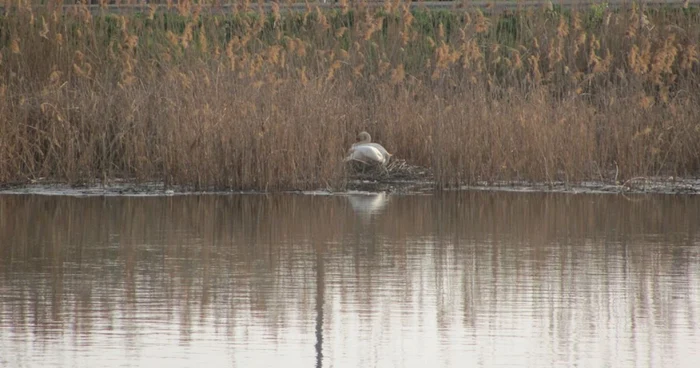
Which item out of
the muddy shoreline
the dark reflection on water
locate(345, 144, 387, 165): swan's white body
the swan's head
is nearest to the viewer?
the dark reflection on water

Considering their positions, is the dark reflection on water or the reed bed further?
the reed bed

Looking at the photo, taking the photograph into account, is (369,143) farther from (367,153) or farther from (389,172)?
(389,172)

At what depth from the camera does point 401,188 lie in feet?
50.2

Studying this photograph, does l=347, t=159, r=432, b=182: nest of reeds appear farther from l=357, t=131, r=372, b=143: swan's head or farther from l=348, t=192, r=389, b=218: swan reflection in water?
l=348, t=192, r=389, b=218: swan reflection in water

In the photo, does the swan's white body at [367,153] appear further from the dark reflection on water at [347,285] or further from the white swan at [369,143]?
the dark reflection on water at [347,285]

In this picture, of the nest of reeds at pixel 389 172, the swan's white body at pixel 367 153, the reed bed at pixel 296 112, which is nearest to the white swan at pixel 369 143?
the swan's white body at pixel 367 153

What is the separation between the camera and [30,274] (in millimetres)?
8969

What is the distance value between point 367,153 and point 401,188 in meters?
0.57

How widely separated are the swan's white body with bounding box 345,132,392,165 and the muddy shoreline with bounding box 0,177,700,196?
0.28 meters

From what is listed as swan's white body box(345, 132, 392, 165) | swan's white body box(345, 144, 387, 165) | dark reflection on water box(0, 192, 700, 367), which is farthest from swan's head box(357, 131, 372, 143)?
dark reflection on water box(0, 192, 700, 367)

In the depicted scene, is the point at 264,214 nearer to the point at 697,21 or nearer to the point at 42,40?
the point at 42,40

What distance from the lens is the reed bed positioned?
1470cm

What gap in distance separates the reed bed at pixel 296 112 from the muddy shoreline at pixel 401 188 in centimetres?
11

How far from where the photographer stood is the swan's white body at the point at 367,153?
Answer: 15.0m
